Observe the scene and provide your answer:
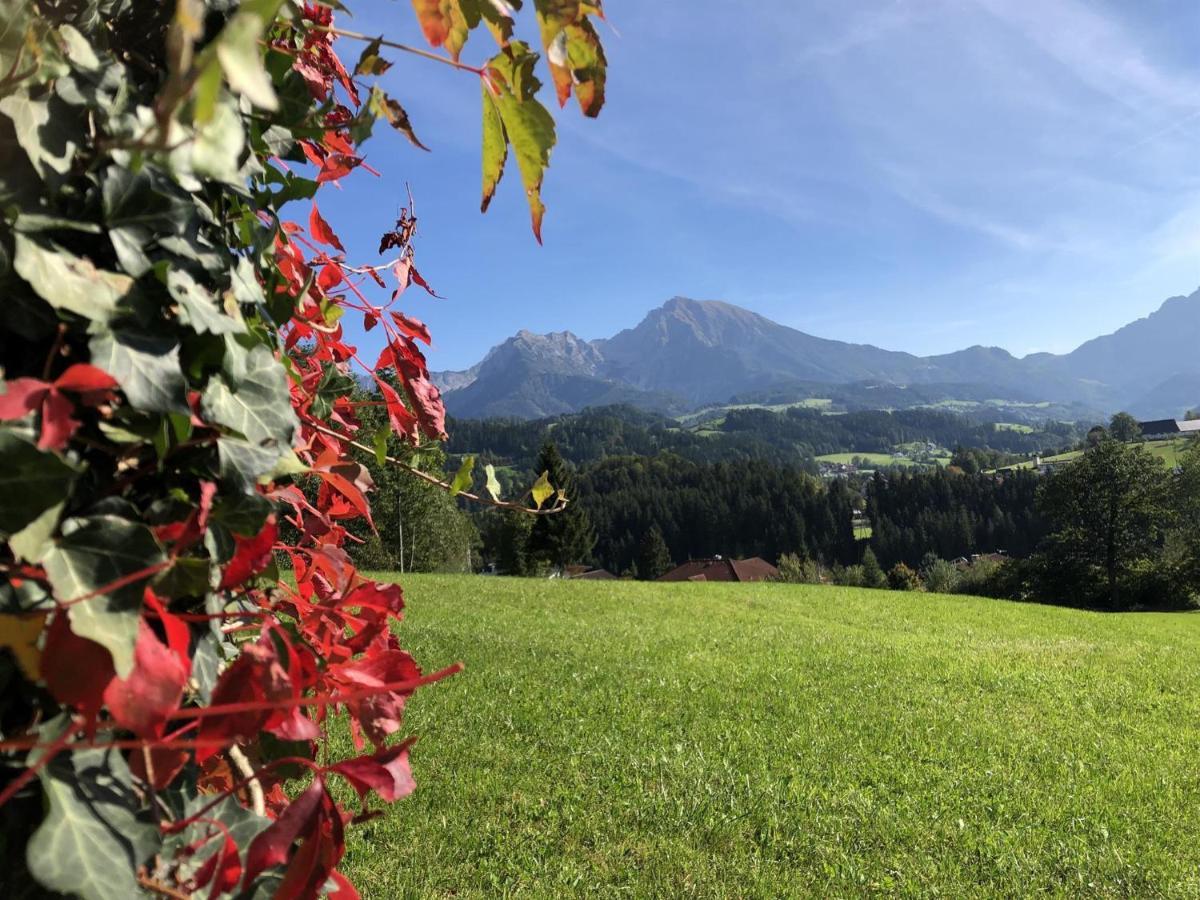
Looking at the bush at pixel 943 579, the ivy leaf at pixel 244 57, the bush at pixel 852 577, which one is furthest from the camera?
the bush at pixel 852 577

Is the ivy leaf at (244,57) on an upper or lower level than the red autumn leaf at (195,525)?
upper

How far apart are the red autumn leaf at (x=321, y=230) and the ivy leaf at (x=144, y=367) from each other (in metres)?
0.49

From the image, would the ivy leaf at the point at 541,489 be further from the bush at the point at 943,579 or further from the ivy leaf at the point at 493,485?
the bush at the point at 943,579

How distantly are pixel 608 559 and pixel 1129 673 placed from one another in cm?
5910

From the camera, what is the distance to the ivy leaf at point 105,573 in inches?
14.5

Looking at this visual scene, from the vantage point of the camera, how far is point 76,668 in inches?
14.8

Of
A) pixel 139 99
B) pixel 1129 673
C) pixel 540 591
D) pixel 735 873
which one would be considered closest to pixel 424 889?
pixel 735 873

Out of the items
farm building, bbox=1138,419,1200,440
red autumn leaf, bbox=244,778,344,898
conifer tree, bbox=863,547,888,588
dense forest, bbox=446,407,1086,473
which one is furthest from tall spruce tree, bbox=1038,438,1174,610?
dense forest, bbox=446,407,1086,473

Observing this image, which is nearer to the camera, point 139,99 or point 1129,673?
point 139,99

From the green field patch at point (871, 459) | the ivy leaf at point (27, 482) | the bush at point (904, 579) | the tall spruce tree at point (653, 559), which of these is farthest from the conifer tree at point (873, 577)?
the green field patch at point (871, 459)

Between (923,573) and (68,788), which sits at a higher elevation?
(68,788)

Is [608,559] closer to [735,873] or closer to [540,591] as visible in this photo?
[540,591]

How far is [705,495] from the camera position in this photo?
6806 cm

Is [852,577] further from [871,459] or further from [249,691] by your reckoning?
[871,459]
